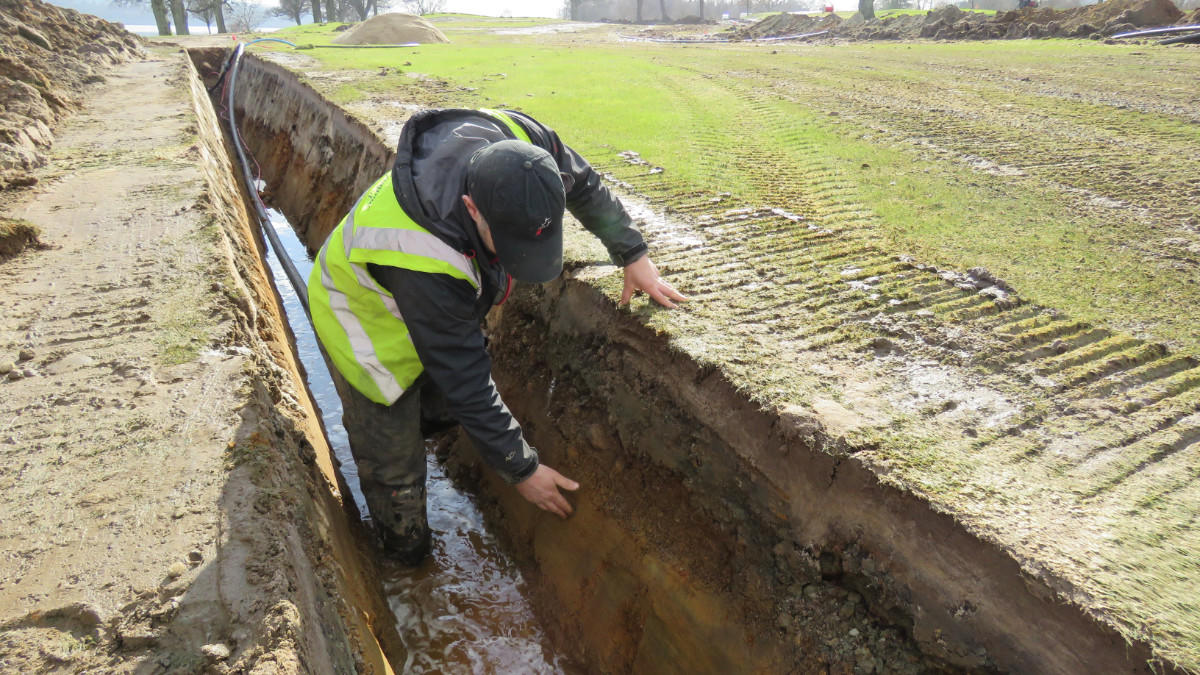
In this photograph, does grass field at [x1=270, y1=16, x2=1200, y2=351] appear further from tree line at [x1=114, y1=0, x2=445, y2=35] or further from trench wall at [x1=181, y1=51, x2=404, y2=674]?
tree line at [x1=114, y1=0, x2=445, y2=35]

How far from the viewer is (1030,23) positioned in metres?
15.2

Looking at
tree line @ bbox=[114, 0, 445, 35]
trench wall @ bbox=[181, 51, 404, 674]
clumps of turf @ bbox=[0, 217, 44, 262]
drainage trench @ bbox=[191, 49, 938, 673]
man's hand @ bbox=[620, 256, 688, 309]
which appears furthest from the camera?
tree line @ bbox=[114, 0, 445, 35]

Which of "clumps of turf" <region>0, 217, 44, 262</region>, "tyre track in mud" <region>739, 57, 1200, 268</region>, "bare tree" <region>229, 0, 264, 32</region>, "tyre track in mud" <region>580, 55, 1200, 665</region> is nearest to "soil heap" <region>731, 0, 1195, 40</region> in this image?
"tyre track in mud" <region>739, 57, 1200, 268</region>

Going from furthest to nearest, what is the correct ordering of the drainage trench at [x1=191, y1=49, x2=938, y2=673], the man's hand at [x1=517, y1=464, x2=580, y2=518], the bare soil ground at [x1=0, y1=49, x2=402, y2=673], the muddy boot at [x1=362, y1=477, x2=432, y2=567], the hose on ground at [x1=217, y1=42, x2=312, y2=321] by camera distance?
the hose on ground at [x1=217, y1=42, x2=312, y2=321] → the muddy boot at [x1=362, y1=477, x2=432, y2=567] → the man's hand at [x1=517, y1=464, x2=580, y2=518] → the drainage trench at [x1=191, y1=49, x2=938, y2=673] → the bare soil ground at [x1=0, y1=49, x2=402, y2=673]

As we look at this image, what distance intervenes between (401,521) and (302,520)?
2.67 feet

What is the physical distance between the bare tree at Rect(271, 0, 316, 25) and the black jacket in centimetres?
4145

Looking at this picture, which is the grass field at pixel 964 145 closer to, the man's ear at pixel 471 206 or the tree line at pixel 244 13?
the man's ear at pixel 471 206

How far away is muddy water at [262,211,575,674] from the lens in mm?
3160

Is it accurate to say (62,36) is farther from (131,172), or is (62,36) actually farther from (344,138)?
(131,172)

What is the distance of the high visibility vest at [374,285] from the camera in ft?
7.16

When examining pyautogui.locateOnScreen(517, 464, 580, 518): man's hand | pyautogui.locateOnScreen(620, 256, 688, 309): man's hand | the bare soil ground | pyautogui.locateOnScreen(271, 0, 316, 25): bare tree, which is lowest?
pyautogui.locateOnScreen(517, 464, 580, 518): man's hand

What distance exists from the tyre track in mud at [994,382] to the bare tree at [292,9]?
41153 millimetres

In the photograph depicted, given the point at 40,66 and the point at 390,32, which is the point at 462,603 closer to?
the point at 40,66

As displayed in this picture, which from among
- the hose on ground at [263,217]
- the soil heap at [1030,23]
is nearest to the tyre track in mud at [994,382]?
the hose on ground at [263,217]
